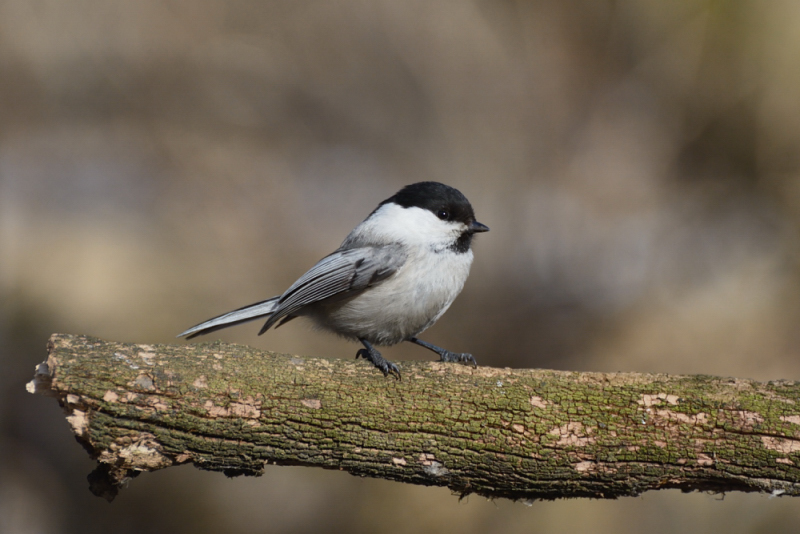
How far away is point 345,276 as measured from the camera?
2547 mm

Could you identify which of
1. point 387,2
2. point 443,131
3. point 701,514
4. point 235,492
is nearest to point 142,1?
point 387,2

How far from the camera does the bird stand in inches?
98.7

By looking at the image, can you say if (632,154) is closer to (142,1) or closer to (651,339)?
(651,339)

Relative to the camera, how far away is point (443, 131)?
517 cm

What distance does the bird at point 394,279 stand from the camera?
8.22 ft

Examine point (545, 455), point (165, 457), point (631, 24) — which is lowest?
point (165, 457)

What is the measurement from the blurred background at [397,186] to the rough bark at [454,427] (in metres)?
2.03

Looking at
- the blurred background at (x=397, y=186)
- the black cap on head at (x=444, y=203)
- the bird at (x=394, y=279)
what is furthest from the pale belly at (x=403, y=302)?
the blurred background at (x=397, y=186)

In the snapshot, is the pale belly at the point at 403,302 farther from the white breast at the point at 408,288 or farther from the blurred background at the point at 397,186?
the blurred background at the point at 397,186

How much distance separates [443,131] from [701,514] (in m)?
3.52

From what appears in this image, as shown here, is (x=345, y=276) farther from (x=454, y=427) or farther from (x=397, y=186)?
(x=397, y=186)

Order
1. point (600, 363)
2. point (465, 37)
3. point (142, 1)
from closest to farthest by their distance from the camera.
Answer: point (600, 363) < point (142, 1) < point (465, 37)

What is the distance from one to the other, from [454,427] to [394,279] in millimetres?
800

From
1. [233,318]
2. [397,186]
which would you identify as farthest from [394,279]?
[397,186]
